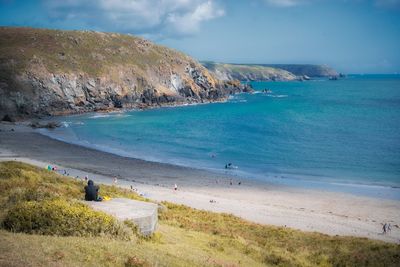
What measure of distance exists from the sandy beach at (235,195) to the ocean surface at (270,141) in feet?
10.1

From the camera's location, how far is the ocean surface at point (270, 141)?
4322 centimetres

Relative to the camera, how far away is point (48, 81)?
9294 cm

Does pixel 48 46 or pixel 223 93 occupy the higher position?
pixel 48 46

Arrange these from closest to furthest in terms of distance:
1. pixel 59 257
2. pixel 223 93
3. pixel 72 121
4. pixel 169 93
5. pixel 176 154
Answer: pixel 59 257 < pixel 176 154 < pixel 72 121 < pixel 169 93 < pixel 223 93

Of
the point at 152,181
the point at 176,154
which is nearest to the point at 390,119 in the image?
the point at 176,154

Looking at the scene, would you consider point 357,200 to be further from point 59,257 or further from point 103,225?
point 59,257

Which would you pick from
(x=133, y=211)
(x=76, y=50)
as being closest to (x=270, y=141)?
(x=133, y=211)

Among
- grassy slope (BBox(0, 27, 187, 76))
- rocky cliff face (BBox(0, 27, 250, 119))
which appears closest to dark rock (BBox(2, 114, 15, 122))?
rocky cliff face (BBox(0, 27, 250, 119))

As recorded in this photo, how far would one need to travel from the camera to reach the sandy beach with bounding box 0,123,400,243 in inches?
1102

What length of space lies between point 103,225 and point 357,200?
26.6 m

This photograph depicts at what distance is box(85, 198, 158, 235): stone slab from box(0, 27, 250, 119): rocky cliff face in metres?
74.3

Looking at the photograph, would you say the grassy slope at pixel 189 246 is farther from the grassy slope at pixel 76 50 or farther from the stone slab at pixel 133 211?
the grassy slope at pixel 76 50

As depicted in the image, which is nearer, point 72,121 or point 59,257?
point 59,257

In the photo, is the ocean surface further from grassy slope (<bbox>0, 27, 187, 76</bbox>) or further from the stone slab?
the stone slab
